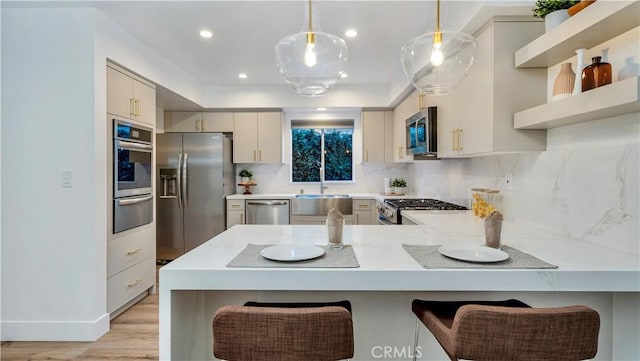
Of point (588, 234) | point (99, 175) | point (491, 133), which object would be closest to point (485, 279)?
point (588, 234)

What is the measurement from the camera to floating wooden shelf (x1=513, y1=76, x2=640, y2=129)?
1289 mm

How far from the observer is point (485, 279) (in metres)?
1.25

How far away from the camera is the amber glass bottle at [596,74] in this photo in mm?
1530

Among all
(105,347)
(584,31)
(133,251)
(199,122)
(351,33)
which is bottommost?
(105,347)

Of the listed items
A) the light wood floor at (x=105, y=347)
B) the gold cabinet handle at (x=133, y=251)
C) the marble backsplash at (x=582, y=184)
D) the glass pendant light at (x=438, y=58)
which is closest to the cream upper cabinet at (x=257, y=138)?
the gold cabinet handle at (x=133, y=251)

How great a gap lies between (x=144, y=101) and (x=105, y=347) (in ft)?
6.67

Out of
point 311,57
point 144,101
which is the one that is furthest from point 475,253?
point 144,101

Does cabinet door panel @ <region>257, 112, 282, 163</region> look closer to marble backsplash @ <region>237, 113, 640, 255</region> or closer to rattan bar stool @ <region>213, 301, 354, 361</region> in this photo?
marble backsplash @ <region>237, 113, 640, 255</region>

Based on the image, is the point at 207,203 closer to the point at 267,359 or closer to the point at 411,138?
the point at 411,138

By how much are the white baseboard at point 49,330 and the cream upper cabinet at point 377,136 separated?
3607 millimetres

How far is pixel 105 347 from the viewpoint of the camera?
7.68ft

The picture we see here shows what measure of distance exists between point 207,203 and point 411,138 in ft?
8.75

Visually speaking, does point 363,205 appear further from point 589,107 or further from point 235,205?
point 589,107

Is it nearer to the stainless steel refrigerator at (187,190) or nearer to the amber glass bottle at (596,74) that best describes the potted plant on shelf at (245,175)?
the stainless steel refrigerator at (187,190)
